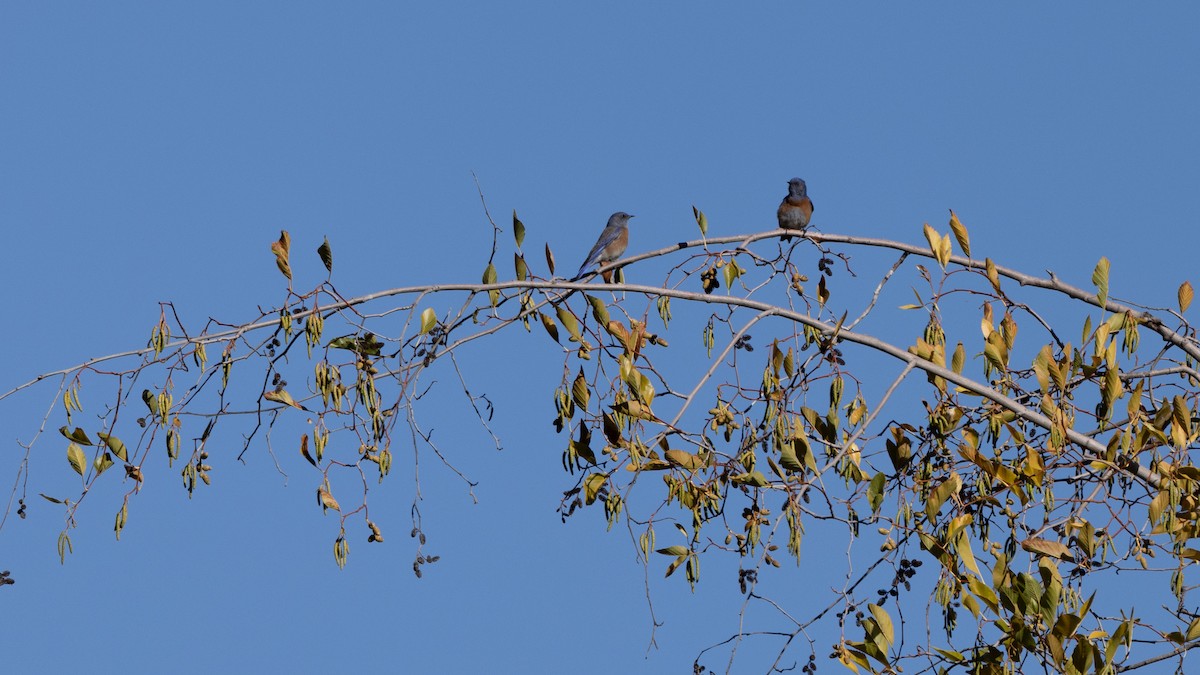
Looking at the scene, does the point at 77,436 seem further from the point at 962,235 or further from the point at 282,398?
the point at 962,235

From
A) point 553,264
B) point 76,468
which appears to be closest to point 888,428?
point 553,264

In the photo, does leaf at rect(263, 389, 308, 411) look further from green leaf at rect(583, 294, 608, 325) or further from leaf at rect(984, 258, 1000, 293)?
leaf at rect(984, 258, 1000, 293)

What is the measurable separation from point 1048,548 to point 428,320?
2042 mm

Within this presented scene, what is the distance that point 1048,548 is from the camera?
4441mm

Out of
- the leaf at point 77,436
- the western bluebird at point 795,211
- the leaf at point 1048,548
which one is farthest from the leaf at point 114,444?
the western bluebird at point 795,211

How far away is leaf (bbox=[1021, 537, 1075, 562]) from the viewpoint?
14.5 feet

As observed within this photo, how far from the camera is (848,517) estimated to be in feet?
15.4

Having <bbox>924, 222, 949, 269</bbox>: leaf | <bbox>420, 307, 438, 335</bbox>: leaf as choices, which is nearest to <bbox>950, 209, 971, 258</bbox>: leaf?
<bbox>924, 222, 949, 269</bbox>: leaf

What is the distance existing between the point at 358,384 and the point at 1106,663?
7.75 feet

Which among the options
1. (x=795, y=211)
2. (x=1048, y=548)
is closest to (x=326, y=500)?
(x=1048, y=548)

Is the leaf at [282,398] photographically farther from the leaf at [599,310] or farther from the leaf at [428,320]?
the leaf at [599,310]

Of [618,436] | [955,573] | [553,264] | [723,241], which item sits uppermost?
[723,241]

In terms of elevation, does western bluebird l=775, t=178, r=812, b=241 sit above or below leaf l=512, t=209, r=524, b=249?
above

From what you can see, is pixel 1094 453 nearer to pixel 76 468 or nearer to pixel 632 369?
pixel 632 369
